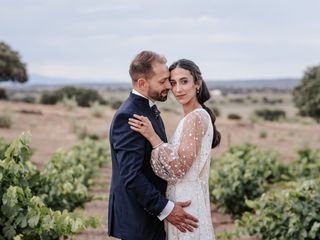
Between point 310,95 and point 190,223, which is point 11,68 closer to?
point 310,95

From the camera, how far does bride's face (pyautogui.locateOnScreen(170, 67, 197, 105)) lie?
4.59 m

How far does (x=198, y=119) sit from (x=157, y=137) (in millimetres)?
301

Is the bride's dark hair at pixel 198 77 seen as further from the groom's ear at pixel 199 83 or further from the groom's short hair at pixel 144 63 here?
the groom's short hair at pixel 144 63

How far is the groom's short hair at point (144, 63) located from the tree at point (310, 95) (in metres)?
40.5

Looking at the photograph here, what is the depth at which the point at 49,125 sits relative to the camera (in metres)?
33.5

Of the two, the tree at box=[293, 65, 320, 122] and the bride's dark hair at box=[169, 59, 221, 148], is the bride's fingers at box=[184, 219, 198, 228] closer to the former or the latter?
the bride's dark hair at box=[169, 59, 221, 148]

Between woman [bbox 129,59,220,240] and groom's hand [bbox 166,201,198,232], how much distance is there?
0.04m

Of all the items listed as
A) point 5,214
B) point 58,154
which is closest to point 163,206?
point 5,214

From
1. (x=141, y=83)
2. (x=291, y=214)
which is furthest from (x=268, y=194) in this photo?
(x=141, y=83)

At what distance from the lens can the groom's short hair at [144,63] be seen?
4.45 m

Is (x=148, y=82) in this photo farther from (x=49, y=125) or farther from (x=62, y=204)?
(x=49, y=125)

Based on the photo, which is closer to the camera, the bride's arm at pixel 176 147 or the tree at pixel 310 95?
the bride's arm at pixel 176 147

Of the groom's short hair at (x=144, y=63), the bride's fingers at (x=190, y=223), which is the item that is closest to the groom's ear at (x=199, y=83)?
the groom's short hair at (x=144, y=63)

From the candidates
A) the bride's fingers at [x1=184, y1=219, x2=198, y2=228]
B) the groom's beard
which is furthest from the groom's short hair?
the bride's fingers at [x1=184, y1=219, x2=198, y2=228]
